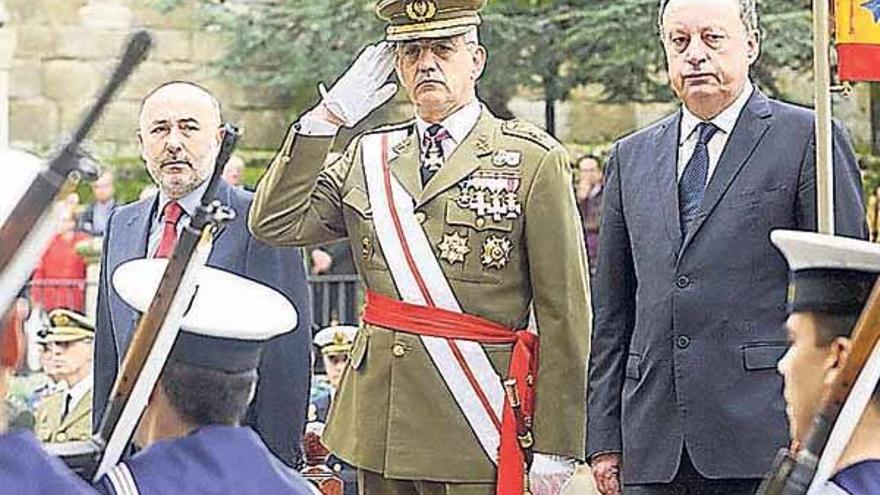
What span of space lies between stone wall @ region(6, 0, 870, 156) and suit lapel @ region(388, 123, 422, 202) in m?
11.8

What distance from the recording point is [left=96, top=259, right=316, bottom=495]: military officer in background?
11.4ft

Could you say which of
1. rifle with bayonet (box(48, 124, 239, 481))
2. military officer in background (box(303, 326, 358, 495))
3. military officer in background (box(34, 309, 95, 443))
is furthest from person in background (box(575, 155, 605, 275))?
rifle with bayonet (box(48, 124, 239, 481))

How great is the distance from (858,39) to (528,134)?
2.76 feet

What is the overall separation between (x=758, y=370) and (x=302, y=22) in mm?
11655

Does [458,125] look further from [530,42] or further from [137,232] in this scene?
[530,42]

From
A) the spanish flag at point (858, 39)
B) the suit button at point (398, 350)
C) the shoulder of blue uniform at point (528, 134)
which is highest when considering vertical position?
the spanish flag at point (858, 39)

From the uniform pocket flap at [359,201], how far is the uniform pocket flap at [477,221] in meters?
0.22

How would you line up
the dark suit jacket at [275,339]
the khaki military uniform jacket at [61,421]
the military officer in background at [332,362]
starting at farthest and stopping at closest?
the military officer in background at [332,362]
the khaki military uniform jacket at [61,421]
the dark suit jacket at [275,339]

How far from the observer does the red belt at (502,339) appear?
206 inches

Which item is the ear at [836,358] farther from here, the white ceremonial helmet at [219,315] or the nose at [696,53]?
the nose at [696,53]

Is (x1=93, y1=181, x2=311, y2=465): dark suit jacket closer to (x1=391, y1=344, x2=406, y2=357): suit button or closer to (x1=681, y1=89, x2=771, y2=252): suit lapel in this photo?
(x1=391, y1=344, x2=406, y2=357): suit button

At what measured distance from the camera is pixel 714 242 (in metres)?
5.09

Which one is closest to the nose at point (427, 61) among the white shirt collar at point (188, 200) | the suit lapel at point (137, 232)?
the white shirt collar at point (188, 200)

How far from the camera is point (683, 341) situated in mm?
5105
